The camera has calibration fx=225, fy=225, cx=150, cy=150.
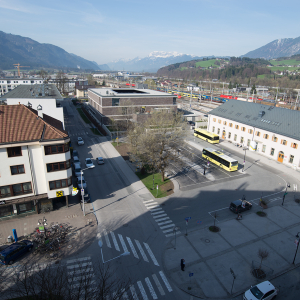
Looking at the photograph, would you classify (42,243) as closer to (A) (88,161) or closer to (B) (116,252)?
(B) (116,252)

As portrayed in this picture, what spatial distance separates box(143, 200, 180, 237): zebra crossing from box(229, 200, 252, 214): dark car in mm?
8096

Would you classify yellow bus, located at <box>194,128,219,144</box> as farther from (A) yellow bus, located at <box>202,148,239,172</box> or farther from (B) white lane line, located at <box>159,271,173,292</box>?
(B) white lane line, located at <box>159,271,173,292</box>

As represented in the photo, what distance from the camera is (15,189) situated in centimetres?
2489

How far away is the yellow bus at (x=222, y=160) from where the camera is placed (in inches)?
1507

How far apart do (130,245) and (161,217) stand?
5799mm

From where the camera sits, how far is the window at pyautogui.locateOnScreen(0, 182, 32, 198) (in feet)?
80.1

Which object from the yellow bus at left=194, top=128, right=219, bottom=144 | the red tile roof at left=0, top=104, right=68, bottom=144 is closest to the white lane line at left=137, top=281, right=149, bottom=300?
the red tile roof at left=0, top=104, right=68, bottom=144

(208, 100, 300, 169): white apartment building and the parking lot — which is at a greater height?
(208, 100, 300, 169): white apartment building

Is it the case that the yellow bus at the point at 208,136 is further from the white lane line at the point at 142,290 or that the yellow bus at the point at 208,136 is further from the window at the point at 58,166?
the white lane line at the point at 142,290

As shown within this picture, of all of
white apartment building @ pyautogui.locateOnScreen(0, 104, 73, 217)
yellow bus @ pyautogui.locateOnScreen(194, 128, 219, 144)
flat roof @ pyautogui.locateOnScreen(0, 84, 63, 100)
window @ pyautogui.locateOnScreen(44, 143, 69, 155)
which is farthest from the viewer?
yellow bus @ pyautogui.locateOnScreen(194, 128, 219, 144)

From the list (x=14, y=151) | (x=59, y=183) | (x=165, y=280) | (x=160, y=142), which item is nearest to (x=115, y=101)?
(x=160, y=142)

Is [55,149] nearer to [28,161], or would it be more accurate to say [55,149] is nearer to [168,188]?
[28,161]

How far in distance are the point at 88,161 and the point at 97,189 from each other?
9410 millimetres

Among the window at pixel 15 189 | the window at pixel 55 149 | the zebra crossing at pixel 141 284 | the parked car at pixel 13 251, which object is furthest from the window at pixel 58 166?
the zebra crossing at pixel 141 284
